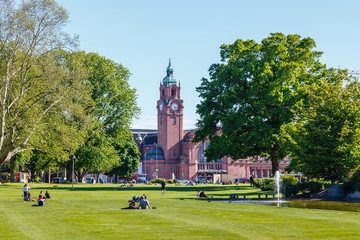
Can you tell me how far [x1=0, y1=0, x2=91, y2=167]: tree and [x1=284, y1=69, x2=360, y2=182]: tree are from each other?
1833cm

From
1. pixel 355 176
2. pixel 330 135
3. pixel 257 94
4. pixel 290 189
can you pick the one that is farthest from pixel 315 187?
pixel 257 94

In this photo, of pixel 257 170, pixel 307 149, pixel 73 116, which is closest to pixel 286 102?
pixel 307 149

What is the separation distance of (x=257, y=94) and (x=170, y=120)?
104 metres

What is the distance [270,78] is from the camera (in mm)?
51656

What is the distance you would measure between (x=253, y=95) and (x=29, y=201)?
2732cm

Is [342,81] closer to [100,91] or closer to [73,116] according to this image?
[73,116]

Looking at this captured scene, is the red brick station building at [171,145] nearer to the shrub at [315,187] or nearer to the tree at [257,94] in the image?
the tree at [257,94]

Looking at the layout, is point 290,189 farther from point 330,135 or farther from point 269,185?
point 269,185

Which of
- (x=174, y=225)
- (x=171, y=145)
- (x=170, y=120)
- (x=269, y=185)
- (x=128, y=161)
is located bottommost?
(x=174, y=225)

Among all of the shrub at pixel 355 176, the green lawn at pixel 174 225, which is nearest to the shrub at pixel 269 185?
the shrub at pixel 355 176

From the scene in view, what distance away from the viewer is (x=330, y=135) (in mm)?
36281

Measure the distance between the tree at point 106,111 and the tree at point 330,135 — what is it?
2864 cm

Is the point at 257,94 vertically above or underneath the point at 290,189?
above

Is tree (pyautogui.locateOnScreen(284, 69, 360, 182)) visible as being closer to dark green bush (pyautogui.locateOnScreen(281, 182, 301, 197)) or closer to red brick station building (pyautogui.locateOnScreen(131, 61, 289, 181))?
dark green bush (pyautogui.locateOnScreen(281, 182, 301, 197))
